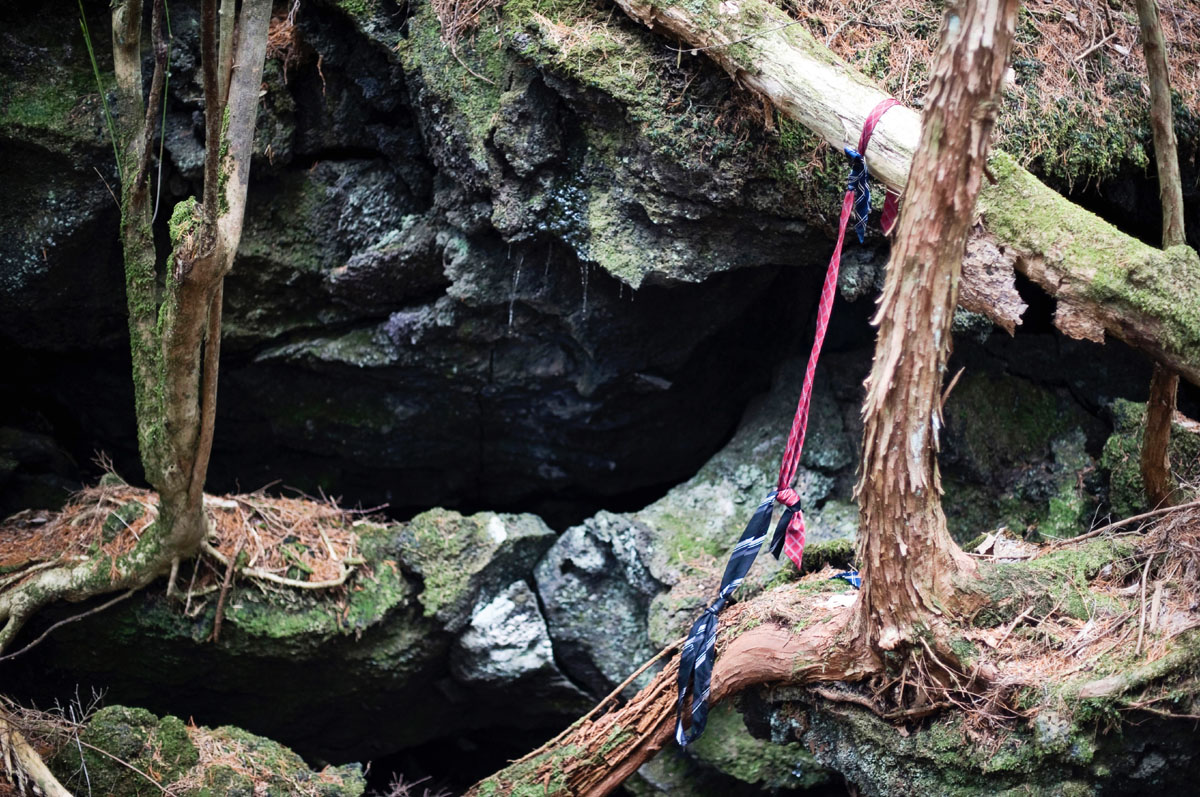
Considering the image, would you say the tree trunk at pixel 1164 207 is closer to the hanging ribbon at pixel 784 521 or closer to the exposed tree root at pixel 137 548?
the hanging ribbon at pixel 784 521

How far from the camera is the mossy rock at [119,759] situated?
9.79ft

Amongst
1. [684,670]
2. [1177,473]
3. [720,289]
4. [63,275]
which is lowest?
[684,670]

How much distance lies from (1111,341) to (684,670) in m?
2.68

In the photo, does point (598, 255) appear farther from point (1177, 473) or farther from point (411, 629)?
point (1177, 473)

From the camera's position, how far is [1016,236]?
2.93 meters

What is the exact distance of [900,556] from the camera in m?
2.62

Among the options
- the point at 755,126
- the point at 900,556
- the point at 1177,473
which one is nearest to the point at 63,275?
the point at 755,126

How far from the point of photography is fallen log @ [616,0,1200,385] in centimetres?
279

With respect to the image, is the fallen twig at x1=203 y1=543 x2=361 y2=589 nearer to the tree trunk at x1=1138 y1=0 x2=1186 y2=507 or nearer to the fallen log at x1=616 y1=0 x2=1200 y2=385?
the fallen log at x1=616 y1=0 x2=1200 y2=385

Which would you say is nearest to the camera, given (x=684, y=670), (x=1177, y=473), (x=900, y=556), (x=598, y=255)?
(x=900, y=556)

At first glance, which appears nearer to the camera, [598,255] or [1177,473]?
[1177,473]

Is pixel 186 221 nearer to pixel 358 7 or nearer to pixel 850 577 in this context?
pixel 358 7

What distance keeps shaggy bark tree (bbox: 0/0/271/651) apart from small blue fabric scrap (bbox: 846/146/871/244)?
2.04m

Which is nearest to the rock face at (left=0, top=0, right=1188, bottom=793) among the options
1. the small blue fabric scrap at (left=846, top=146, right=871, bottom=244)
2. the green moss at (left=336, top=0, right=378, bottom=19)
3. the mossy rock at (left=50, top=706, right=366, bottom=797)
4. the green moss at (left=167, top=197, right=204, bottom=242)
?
the green moss at (left=336, top=0, right=378, bottom=19)
